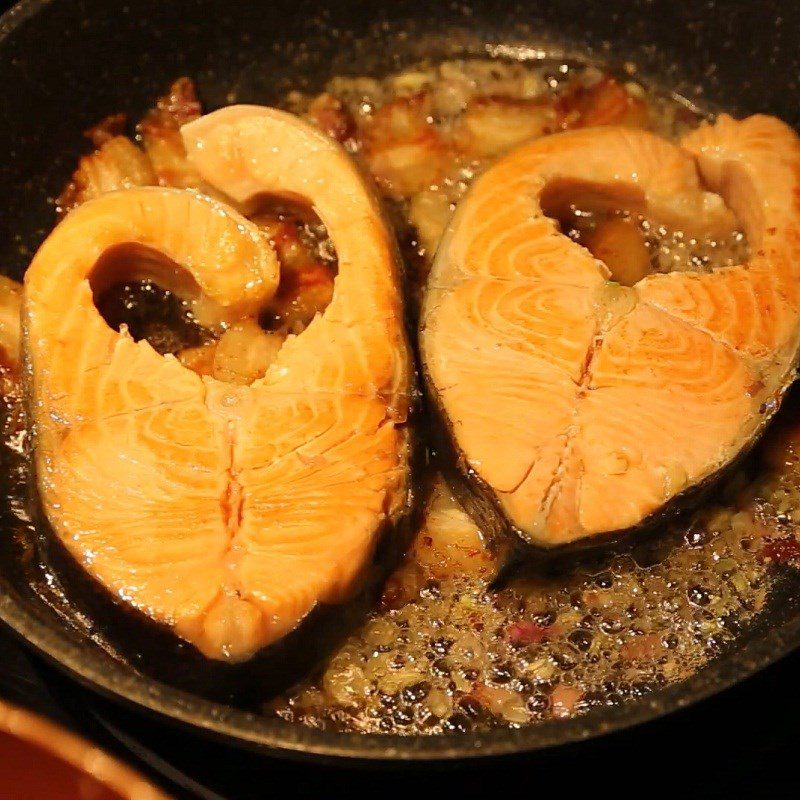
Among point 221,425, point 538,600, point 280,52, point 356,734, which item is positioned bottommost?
point 538,600

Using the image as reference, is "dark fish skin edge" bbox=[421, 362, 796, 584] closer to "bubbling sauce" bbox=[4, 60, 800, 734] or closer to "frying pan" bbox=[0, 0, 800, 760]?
"bubbling sauce" bbox=[4, 60, 800, 734]

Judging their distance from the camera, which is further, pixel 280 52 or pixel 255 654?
pixel 280 52

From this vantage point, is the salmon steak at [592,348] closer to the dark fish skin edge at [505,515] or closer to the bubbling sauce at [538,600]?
the dark fish skin edge at [505,515]

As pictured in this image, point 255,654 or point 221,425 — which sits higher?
point 221,425

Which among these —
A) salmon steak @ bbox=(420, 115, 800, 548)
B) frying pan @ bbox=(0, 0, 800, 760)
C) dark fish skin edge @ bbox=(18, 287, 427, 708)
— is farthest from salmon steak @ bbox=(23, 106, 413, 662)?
frying pan @ bbox=(0, 0, 800, 760)

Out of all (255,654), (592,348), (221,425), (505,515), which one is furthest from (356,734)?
(592,348)

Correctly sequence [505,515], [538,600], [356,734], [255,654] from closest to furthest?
[356,734], [255,654], [505,515], [538,600]

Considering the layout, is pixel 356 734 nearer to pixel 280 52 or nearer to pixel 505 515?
pixel 505 515
